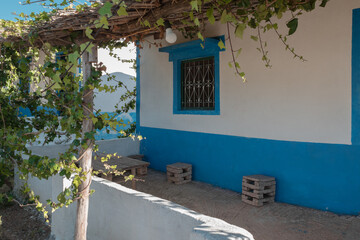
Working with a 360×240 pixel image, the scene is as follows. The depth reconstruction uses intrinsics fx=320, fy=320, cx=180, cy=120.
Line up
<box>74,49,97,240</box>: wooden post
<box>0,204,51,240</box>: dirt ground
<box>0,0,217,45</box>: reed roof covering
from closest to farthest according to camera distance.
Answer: <box>0,0,217,45</box>: reed roof covering, <box>74,49,97,240</box>: wooden post, <box>0,204,51,240</box>: dirt ground

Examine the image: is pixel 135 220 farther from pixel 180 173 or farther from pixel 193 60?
pixel 193 60

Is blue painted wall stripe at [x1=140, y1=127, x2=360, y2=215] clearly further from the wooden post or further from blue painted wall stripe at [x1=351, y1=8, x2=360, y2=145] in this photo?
the wooden post

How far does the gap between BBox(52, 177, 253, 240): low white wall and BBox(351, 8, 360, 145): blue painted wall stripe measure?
9.56ft

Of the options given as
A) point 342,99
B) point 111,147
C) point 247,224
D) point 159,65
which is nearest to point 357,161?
point 342,99

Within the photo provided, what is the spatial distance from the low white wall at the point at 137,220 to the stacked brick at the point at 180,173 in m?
2.66

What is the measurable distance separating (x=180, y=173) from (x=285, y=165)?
2.13 meters

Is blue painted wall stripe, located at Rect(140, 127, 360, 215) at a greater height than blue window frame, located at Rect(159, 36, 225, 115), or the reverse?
blue window frame, located at Rect(159, 36, 225, 115)

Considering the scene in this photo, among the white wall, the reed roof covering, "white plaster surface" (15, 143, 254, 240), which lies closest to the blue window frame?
the white wall

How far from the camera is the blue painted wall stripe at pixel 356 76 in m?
4.29

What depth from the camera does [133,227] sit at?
10.1ft

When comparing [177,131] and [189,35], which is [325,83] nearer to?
[189,35]

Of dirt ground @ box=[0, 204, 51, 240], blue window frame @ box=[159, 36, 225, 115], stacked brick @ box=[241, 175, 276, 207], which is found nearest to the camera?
dirt ground @ box=[0, 204, 51, 240]

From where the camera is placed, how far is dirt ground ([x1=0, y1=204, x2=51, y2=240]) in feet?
15.2

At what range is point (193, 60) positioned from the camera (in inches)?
263
